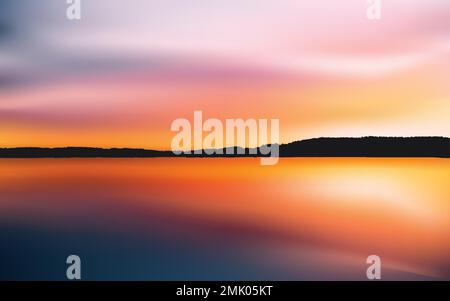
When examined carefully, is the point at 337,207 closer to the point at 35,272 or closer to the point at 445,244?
the point at 445,244

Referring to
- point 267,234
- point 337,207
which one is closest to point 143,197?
point 337,207

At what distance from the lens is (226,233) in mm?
8844

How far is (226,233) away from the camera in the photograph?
884 cm

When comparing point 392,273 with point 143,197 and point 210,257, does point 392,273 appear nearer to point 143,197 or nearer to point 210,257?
point 210,257

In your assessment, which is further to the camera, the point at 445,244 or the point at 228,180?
the point at 228,180

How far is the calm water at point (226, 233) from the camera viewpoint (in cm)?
656

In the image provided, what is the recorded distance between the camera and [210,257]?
23.7 feet

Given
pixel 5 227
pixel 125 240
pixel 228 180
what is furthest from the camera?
pixel 228 180

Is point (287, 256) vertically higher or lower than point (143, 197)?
lower

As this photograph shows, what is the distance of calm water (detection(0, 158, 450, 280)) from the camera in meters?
6.56
